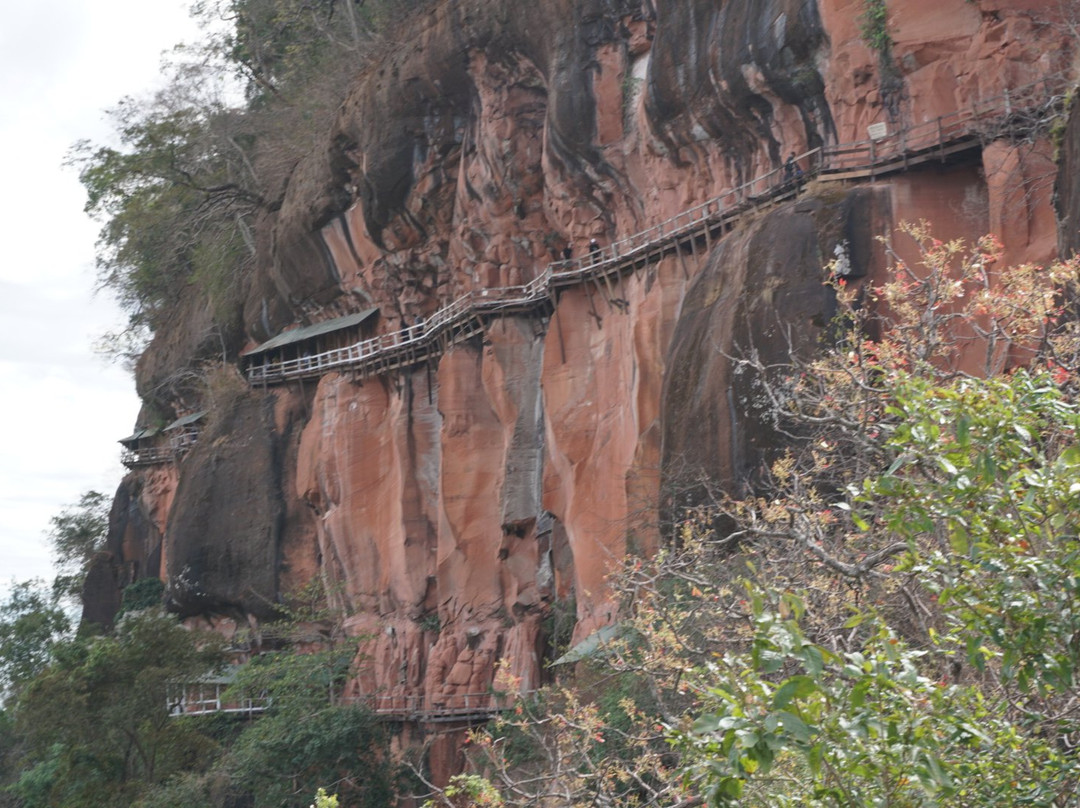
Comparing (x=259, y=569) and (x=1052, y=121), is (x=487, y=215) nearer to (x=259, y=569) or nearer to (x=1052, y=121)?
(x=259, y=569)

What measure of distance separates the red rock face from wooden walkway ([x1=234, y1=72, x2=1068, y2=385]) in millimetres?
228

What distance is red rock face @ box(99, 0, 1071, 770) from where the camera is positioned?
18203 millimetres

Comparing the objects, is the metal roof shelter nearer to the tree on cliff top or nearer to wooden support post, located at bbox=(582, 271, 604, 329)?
the tree on cliff top

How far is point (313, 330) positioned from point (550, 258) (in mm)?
8906

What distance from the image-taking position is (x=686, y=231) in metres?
22.5

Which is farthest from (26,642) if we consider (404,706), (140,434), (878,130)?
(878,130)

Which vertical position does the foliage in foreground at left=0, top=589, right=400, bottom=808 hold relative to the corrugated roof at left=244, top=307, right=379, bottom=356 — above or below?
below

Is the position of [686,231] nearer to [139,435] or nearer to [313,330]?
[313,330]

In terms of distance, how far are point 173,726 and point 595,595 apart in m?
10.6

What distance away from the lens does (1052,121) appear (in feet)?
54.4

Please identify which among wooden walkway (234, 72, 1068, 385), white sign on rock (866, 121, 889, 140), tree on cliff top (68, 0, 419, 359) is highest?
tree on cliff top (68, 0, 419, 359)

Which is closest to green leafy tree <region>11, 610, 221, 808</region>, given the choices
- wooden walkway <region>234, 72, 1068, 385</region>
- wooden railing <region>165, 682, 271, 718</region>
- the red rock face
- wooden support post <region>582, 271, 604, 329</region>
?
wooden railing <region>165, 682, 271, 718</region>

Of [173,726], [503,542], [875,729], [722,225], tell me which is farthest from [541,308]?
[875,729]

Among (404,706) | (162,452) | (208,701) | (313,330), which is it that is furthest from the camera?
(162,452)
